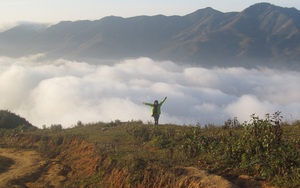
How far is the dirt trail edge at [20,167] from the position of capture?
13477mm

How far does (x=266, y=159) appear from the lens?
10578 millimetres

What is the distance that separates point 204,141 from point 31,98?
496 ft

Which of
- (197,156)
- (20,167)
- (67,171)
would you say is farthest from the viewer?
(20,167)

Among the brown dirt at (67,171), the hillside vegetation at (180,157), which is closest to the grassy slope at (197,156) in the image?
the hillside vegetation at (180,157)

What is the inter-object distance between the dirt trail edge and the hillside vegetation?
0.33 m

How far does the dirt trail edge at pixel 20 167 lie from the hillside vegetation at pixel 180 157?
327 mm

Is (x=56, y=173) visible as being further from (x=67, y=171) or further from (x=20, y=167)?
(x=20, y=167)

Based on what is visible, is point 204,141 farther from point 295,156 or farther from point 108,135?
point 108,135

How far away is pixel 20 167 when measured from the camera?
51.1ft

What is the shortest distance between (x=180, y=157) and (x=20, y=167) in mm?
6908

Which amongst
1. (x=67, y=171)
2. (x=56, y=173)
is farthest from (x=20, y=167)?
(x=67, y=171)

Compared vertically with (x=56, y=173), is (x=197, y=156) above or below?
above

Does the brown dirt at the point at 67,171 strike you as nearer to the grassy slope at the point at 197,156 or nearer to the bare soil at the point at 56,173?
the bare soil at the point at 56,173

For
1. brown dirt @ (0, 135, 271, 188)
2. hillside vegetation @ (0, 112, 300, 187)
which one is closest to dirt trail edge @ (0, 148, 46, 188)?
brown dirt @ (0, 135, 271, 188)
